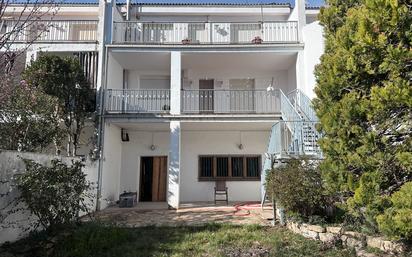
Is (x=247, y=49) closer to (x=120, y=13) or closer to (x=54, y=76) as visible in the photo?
(x=120, y=13)

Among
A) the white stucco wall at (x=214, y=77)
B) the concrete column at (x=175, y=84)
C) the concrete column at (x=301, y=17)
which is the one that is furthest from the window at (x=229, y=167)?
the concrete column at (x=301, y=17)

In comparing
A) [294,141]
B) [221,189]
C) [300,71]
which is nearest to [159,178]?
[221,189]

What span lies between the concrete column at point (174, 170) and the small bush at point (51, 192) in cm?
523

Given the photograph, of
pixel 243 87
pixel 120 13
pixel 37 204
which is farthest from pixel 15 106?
pixel 243 87

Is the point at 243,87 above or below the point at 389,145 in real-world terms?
above

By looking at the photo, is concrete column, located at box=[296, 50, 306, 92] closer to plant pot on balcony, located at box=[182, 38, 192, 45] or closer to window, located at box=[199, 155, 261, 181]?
window, located at box=[199, 155, 261, 181]

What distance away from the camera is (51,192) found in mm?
7090

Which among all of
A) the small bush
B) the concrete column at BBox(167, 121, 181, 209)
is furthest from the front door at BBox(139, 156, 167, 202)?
the small bush

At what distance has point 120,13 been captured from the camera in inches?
606

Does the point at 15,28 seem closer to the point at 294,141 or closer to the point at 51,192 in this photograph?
the point at 51,192

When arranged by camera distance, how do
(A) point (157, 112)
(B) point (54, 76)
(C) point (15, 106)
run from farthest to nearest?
(A) point (157, 112), (B) point (54, 76), (C) point (15, 106)

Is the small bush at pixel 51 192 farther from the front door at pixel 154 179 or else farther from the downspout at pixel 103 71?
the front door at pixel 154 179

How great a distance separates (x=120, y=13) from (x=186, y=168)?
299 inches

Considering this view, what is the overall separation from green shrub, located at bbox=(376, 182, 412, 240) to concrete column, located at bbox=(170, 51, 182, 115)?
9.55 metres
